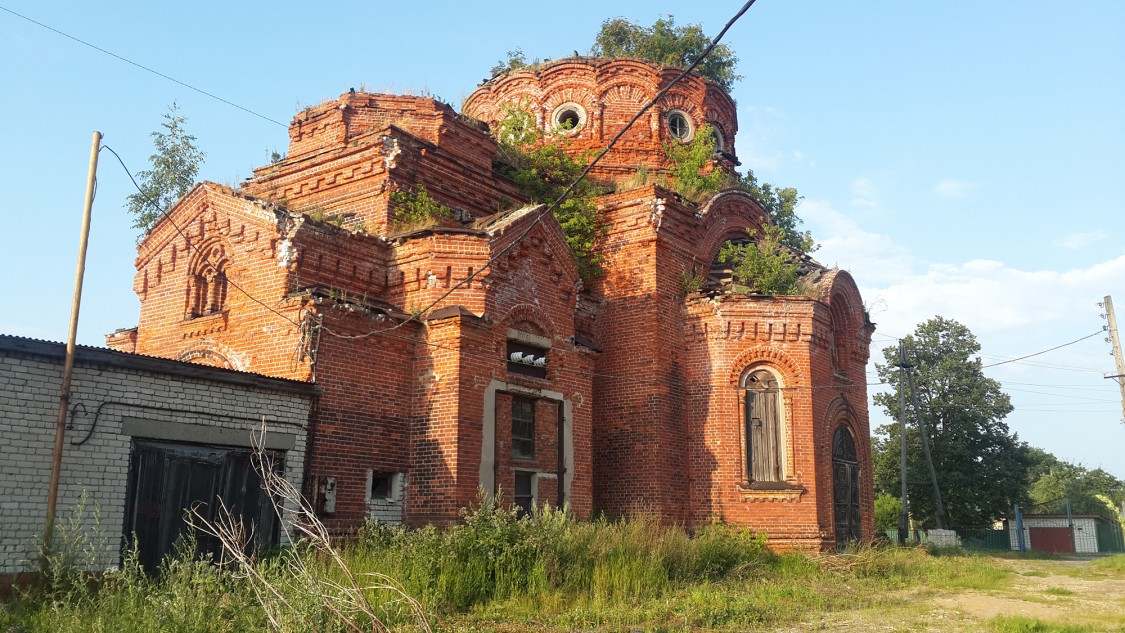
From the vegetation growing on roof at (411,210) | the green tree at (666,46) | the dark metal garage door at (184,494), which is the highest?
the green tree at (666,46)

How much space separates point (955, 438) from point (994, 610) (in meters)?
26.7

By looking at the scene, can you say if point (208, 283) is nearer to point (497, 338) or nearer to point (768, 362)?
point (497, 338)

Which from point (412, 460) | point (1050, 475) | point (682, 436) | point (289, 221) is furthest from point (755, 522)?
point (1050, 475)

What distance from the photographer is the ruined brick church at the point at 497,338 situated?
13.5 m

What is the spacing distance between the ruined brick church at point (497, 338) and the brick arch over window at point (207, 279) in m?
0.04

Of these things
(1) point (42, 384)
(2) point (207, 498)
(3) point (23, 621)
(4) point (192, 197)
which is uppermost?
(4) point (192, 197)

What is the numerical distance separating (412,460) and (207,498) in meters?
3.46

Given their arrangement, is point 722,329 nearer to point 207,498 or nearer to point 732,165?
point 732,165

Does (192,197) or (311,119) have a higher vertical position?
(311,119)

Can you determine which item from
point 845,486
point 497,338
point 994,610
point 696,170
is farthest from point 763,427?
point 696,170

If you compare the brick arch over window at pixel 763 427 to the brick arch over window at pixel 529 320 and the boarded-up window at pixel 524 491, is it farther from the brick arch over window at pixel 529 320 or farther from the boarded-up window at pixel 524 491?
the boarded-up window at pixel 524 491

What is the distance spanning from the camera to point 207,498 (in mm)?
11008

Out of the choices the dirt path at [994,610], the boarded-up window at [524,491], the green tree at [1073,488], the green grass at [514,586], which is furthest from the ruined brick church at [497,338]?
the green tree at [1073,488]

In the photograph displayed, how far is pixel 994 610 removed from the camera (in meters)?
12.1
